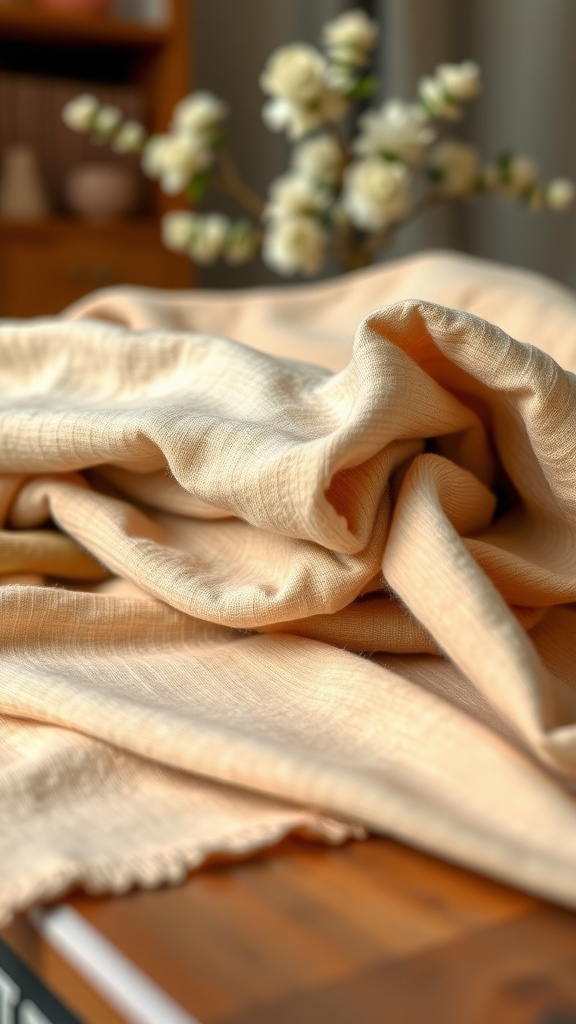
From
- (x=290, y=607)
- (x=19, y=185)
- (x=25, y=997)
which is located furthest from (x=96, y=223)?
(x=25, y=997)

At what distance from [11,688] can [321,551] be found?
0.38ft

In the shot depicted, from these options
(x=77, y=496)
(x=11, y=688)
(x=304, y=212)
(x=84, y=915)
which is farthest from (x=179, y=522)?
(x=304, y=212)

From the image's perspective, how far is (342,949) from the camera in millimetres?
267

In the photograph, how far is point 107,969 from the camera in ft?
0.86

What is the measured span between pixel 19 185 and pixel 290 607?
1.75 meters

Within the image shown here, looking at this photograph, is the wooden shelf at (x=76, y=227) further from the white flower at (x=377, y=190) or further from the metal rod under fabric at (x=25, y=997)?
the metal rod under fabric at (x=25, y=997)

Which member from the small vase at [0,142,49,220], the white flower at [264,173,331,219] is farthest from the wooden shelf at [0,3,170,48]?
the white flower at [264,173,331,219]

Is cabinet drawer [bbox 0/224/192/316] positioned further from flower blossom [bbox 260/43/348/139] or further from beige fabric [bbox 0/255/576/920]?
beige fabric [bbox 0/255/576/920]

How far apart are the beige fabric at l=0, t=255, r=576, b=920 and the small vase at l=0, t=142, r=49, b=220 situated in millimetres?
1523

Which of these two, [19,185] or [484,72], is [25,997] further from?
[484,72]

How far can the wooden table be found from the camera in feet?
0.81

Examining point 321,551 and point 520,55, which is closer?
point 321,551

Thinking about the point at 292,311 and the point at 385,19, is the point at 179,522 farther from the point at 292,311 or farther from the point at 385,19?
the point at 385,19

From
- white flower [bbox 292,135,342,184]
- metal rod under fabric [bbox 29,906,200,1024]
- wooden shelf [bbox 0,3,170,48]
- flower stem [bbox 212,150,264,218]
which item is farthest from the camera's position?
wooden shelf [bbox 0,3,170,48]
